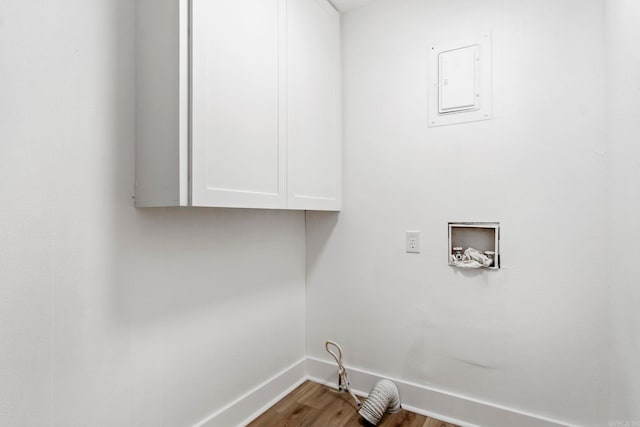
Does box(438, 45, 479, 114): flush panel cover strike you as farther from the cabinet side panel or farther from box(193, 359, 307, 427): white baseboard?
box(193, 359, 307, 427): white baseboard

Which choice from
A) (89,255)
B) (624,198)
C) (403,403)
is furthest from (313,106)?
(403,403)

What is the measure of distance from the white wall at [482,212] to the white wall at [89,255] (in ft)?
2.76

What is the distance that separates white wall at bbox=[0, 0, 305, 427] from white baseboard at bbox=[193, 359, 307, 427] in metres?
0.06

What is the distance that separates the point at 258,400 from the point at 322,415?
34 cm

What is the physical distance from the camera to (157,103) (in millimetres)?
1139

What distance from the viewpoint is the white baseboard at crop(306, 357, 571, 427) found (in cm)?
154

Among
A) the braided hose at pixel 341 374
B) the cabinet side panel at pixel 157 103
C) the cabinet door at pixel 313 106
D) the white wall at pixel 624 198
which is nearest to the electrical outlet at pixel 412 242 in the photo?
the cabinet door at pixel 313 106

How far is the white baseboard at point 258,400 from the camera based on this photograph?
153 cm

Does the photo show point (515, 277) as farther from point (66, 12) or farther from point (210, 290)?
point (66, 12)

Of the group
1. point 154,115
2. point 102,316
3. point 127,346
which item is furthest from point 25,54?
point 127,346

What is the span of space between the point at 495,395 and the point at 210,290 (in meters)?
1.44

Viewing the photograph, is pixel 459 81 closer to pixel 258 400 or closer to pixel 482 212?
pixel 482 212

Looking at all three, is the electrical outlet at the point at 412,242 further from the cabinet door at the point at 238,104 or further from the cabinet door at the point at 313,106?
the cabinet door at the point at 238,104

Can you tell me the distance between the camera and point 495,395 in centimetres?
160
